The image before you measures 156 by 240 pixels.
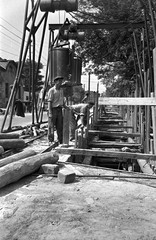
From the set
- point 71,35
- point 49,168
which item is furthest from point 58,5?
point 49,168

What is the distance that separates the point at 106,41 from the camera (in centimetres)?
2023

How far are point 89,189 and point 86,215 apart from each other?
90 centimetres

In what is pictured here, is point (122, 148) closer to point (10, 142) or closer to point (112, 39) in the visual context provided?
point (10, 142)

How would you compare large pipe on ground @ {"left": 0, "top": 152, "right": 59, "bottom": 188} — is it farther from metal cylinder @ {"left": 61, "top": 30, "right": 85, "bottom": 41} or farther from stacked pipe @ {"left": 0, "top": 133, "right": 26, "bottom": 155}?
metal cylinder @ {"left": 61, "top": 30, "right": 85, "bottom": 41}

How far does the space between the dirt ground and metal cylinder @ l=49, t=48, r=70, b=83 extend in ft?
23.3

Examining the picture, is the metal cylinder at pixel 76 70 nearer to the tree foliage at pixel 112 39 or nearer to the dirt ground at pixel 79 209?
the tree foliage at pixel 112 39

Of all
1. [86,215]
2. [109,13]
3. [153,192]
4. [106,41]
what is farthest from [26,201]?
[106,41]

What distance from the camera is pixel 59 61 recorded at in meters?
10.8

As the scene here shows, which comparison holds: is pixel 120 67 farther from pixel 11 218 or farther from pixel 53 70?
pixel 11 218

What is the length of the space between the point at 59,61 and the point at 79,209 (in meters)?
8.38

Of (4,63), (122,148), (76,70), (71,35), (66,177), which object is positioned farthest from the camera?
(4,63)

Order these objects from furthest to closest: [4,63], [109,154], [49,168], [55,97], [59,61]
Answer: [4,63] < [59,61] < [55,97] < [109,154] < [49,168]

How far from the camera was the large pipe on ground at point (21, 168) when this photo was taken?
3.95m

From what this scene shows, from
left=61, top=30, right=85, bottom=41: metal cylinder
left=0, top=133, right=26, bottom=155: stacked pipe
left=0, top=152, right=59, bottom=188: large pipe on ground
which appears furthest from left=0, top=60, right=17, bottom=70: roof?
left=0, top=152, right=59, bottom=188: large pipe on ground
